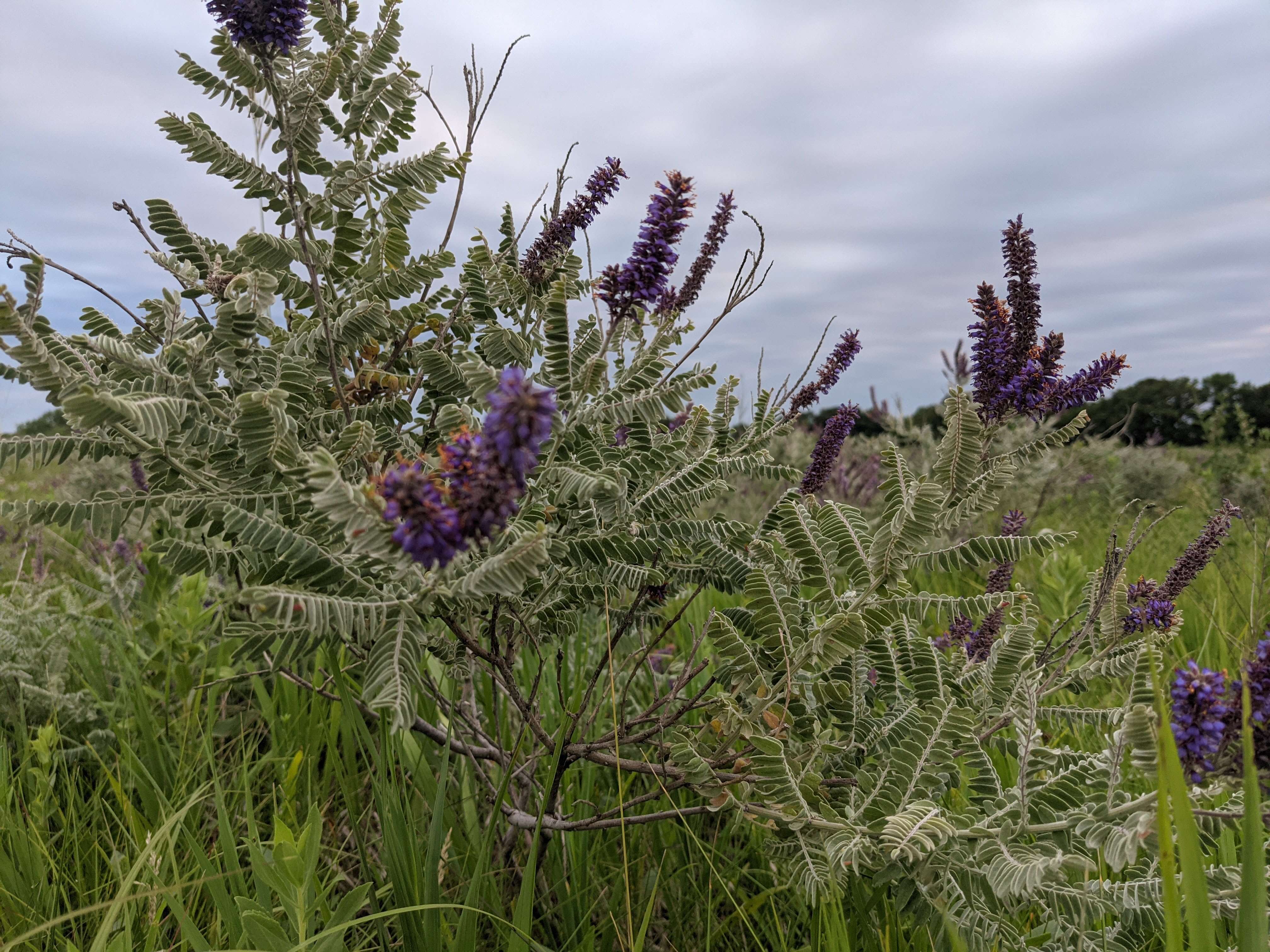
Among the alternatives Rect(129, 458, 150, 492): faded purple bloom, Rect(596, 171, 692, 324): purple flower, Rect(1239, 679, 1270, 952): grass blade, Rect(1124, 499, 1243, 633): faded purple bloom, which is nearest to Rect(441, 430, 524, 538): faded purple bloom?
Rect(596, 171, 692, 324): purple flower

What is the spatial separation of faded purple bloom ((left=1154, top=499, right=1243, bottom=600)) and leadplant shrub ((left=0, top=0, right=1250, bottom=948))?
0.25 feet

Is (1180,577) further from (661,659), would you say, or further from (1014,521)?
(661,659)

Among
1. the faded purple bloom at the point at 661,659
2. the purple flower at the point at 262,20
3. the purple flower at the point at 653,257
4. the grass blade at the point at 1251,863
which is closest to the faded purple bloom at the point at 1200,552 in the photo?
the grass blade at the point at 1251,863

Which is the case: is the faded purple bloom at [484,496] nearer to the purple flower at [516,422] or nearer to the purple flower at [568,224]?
the purple flower at [516,422]

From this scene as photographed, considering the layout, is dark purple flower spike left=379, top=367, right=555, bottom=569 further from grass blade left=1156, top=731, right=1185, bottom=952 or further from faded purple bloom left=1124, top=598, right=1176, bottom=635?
faded purple bloom left=1124, top=598, right=1176, bottom=635

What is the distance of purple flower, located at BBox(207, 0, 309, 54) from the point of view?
140 cm

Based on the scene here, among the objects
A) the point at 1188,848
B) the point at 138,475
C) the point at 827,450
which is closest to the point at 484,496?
the point at 1188,848

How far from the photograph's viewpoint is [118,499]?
1.53 meters

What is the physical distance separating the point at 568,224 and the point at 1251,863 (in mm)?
1687

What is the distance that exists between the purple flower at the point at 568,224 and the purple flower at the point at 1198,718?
147 cm

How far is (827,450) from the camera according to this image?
2.23 metres

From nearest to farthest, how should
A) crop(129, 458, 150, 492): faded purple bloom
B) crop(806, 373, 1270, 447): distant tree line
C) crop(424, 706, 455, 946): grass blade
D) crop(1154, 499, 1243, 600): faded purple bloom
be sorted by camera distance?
1. crop(424, 706, 455, 946): grass blade
2. crop(1154, 499, 1243, 600): faded purple bloom
3. crop(129, 458, 150, 492): faded purple bloom
4. crop(806, 373, 1270, 447): distant tree line

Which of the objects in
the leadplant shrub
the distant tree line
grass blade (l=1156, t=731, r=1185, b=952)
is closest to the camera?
grass blade (l=1156, t=731, r=1185, b=952)

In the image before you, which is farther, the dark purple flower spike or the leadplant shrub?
the leadplant shrub
